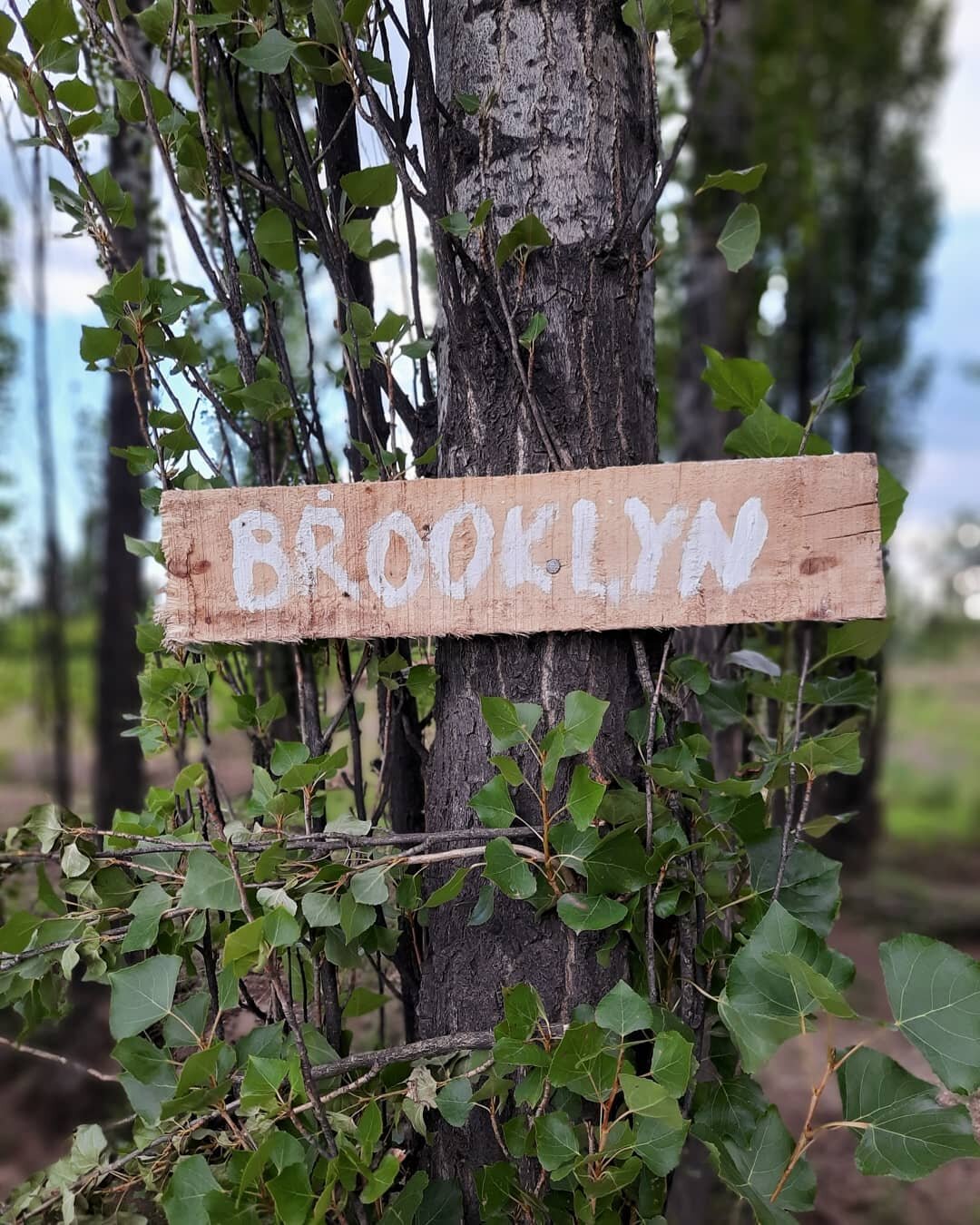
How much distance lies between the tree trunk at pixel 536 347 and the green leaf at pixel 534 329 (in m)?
0.02

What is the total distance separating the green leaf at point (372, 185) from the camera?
83cm

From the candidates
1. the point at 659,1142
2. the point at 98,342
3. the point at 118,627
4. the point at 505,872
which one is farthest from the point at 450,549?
the point at 118,627

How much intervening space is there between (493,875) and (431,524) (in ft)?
1.05

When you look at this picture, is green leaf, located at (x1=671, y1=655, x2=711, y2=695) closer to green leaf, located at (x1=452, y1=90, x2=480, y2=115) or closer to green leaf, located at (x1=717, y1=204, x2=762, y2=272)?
green leaf, located at (x1=717, y1=204, x2=762, y2=272)

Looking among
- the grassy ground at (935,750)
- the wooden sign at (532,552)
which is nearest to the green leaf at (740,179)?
the wooden sign at (532,552)

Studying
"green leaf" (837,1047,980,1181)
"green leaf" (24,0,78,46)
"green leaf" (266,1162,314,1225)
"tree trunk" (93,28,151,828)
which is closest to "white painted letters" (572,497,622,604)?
"green leaf" (837,1047,980,1181)

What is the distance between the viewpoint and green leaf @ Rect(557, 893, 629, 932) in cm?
76

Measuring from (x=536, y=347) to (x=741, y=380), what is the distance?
0.70ft

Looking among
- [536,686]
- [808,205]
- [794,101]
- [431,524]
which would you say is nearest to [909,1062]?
[536,686]

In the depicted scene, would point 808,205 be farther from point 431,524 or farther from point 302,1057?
point 302,1057

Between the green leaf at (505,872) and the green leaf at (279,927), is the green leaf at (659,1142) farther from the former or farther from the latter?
the green leaf at (279,927)

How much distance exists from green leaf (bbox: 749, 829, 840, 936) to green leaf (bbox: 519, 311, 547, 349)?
0.51 m

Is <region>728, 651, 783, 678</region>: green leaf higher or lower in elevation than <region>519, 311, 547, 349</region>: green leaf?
lower

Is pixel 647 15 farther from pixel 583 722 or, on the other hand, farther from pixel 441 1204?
pixel 441 1204
